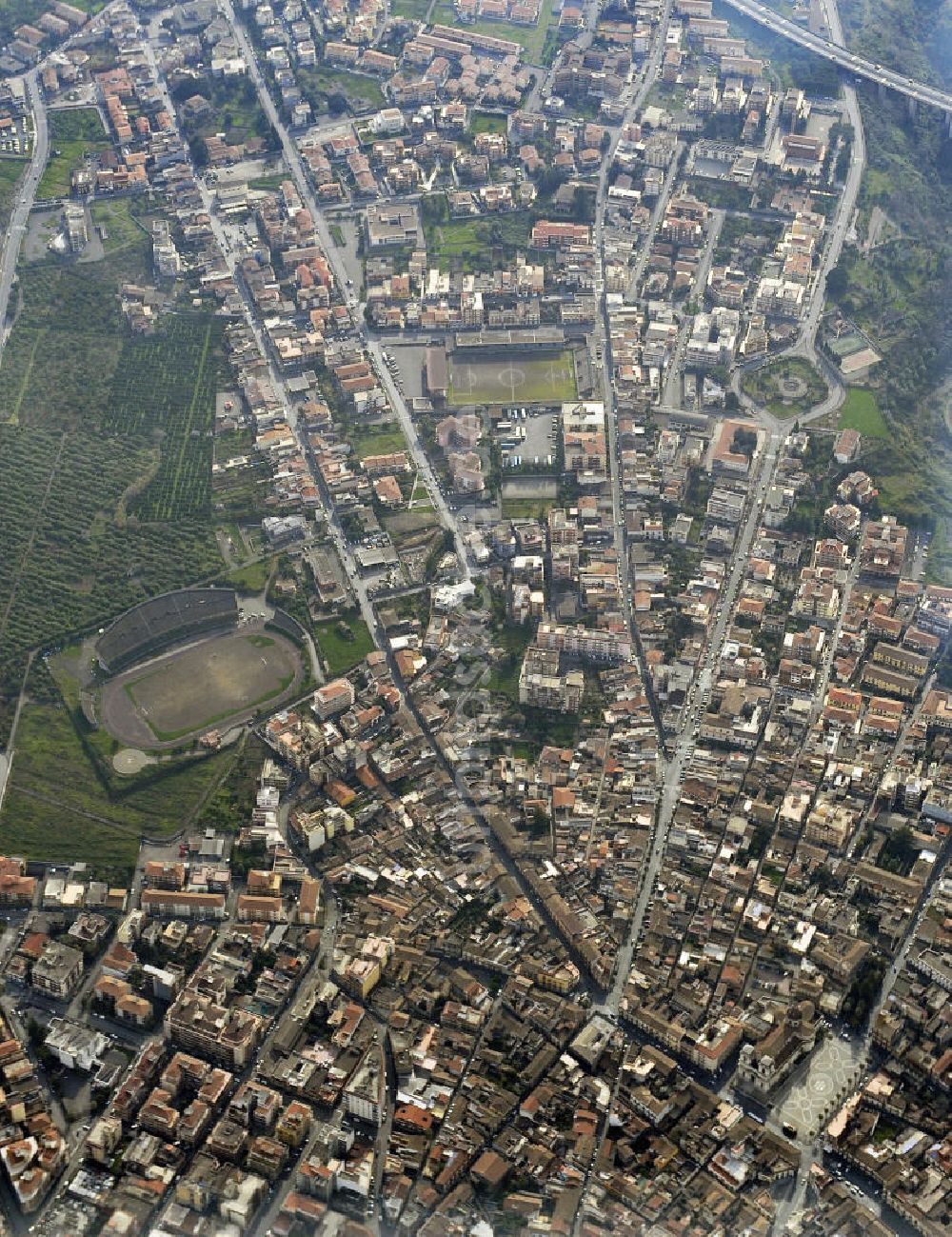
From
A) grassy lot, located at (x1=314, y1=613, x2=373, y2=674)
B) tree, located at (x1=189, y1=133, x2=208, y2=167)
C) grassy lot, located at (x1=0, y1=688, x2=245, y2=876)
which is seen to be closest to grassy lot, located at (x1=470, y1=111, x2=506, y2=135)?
tree, located at (x1=189, y1=133, x2=208, y2=167)

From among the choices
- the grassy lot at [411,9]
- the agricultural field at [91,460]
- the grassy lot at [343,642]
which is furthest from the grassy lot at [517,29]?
the grassy lot at [343,642]

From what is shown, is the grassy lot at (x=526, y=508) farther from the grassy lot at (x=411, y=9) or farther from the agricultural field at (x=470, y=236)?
the grassy lot at (x=411, y=9)

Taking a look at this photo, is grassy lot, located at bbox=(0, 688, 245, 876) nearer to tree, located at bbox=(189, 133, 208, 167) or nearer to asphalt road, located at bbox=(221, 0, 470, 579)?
asphalt road, located at bbox=(221, 0, 470, 579)

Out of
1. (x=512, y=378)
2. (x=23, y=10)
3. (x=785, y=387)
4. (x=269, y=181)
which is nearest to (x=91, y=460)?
(x=512, y=378)

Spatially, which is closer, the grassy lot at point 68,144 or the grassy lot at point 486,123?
the grassy lot at point 68,144

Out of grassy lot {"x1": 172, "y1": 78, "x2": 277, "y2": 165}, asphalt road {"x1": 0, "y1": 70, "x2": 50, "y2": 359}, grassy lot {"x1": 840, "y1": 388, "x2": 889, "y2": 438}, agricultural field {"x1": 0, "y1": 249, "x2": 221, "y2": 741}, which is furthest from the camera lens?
grassy lot {"x1": 172, "y1": 78, "x2": 277, "y2": 165}

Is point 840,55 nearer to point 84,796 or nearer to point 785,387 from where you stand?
point 785,387

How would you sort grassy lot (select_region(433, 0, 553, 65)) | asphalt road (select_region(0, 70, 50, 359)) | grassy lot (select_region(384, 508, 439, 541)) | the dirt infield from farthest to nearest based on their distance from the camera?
grassy lot (select_region(433, 0, 553, 65)) < asphalt road (select_region(0, 70, 50, 359)) < grassy lot (select_region(384, 508, 439, 541)) < the dirt infield
